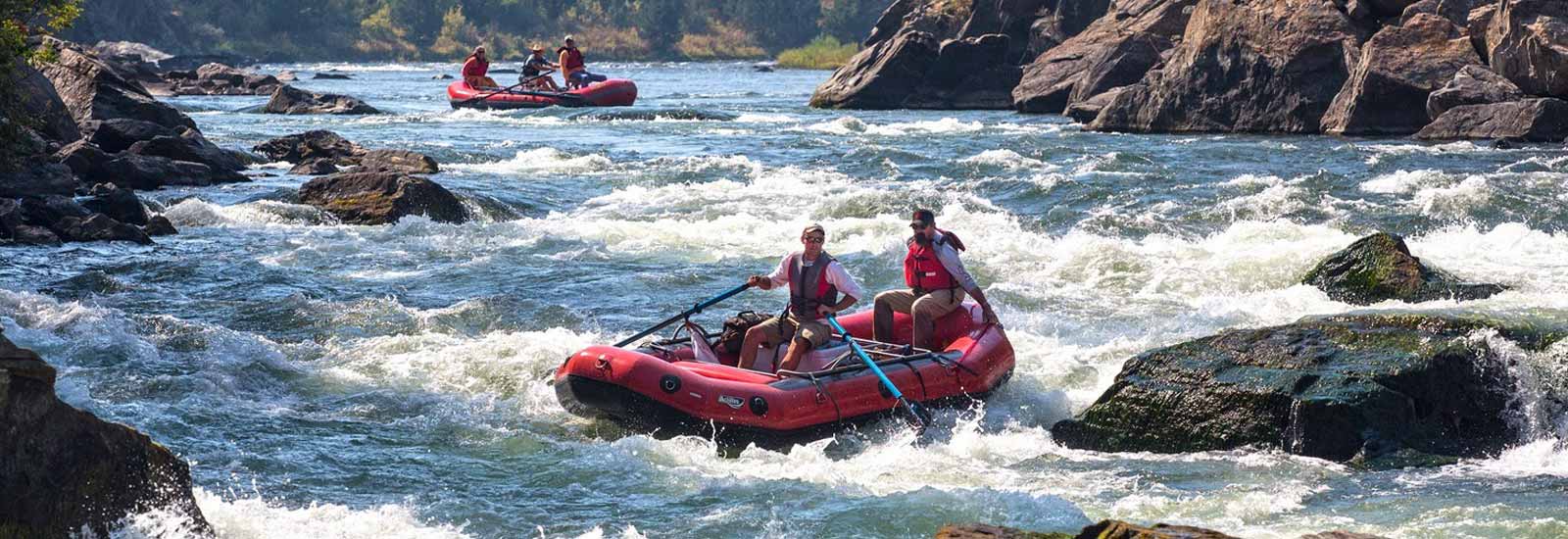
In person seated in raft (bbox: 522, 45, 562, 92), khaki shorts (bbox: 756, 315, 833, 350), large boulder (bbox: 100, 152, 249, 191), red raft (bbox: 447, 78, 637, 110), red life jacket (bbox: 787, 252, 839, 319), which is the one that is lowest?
red raft (bbox: 447, 78, 637, 110)

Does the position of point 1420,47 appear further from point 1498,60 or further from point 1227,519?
point 1227,519

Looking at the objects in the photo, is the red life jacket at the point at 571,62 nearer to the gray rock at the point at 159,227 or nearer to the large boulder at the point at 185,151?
the large boulder at the point at 185,151

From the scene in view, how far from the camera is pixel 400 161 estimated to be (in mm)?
21875

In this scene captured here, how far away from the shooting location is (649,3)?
91.3m

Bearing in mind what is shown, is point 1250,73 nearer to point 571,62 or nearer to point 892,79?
point 892,79

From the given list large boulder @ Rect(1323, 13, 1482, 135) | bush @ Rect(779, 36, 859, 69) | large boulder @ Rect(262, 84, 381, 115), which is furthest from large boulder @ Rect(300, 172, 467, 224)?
bush @ Rect(779, 36, 859, 69)

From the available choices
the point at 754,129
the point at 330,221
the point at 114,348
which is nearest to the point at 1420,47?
the point at 754,129

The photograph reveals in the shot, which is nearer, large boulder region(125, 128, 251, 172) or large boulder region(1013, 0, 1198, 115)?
large boulder region(125, 128, 251, 172)

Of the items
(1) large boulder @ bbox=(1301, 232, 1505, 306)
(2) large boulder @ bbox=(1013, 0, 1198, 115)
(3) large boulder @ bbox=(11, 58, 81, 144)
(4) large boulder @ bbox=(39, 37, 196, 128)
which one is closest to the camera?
(1) large boulder @ bbox=(1301, 232, 1505, 306)

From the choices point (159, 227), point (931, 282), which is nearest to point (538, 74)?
point (159, 227)

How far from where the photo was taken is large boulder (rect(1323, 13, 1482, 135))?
24250 mm

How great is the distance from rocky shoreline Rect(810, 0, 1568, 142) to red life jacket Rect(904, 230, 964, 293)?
1469 cm

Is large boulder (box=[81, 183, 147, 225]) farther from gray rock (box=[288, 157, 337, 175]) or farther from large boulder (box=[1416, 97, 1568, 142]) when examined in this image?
large boulder (box=[1416, 97, 1568, 142])

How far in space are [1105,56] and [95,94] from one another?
720 inches
